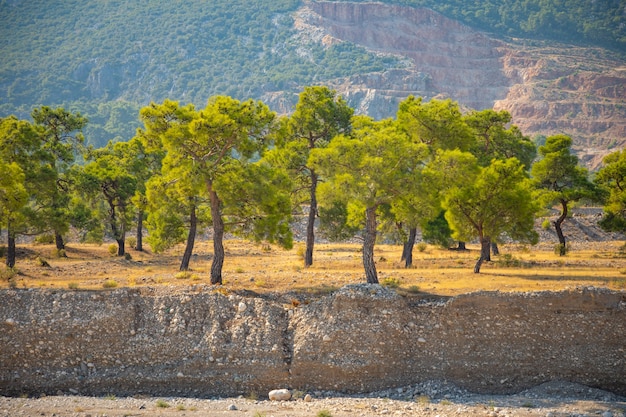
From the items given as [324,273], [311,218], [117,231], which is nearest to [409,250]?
[311,218]

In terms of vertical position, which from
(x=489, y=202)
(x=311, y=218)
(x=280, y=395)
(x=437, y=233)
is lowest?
(x=280, y=395)

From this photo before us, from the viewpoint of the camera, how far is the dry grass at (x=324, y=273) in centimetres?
2756

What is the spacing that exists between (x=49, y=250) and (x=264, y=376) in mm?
28762

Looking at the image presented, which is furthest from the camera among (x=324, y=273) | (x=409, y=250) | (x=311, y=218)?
(x=409, y=250)

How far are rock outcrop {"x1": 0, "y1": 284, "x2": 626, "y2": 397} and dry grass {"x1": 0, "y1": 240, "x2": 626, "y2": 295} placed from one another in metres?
1.81

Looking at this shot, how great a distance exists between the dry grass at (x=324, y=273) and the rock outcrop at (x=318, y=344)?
181 centimetres

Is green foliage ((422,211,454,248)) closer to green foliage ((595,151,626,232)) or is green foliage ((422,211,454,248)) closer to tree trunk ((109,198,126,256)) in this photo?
green foliage ((595,151,626,232))

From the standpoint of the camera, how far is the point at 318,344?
78.4ft

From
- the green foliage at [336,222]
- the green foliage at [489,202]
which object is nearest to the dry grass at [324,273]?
the green foliage at [336,222]

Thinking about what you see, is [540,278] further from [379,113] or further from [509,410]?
[379,113]

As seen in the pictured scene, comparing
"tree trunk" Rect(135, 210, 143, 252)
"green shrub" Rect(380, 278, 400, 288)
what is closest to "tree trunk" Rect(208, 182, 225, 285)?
"green shrub" Rect(380, 278, 400, 288)

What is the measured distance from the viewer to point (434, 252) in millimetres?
48375

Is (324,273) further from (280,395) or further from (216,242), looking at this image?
(280,395)

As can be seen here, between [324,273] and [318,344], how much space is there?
9.20m
